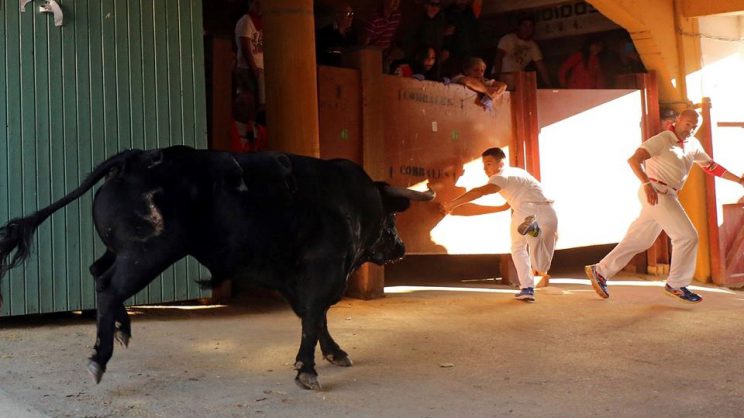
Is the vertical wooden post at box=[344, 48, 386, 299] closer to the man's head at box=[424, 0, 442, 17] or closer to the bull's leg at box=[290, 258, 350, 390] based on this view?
the man's head at box=[424, 0, 442, 17]

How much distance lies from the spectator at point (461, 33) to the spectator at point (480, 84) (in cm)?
116

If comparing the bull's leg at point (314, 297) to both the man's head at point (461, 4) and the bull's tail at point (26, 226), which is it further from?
the man's head at point (461, 4)

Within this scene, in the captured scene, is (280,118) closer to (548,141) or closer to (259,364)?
(259,364)

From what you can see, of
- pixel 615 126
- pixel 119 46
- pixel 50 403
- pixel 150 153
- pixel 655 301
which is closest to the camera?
pixel 50 403

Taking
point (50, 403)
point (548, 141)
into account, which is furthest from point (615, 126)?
point (50, 403)

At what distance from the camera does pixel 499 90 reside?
32.0 feet

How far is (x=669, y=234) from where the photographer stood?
8.66 meters

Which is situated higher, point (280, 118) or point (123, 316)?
point (280, 118)

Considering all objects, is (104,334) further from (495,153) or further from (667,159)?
(667,159)

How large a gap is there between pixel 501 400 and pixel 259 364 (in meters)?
1.71

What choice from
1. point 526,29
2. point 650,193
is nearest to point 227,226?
point 650,193

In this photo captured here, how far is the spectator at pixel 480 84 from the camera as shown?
9648mm

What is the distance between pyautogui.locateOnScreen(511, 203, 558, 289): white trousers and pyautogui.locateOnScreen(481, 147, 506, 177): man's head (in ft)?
1.54

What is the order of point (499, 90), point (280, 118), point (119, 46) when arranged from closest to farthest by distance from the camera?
point (119, 46)
point (280, 118)
point (499, 90)
